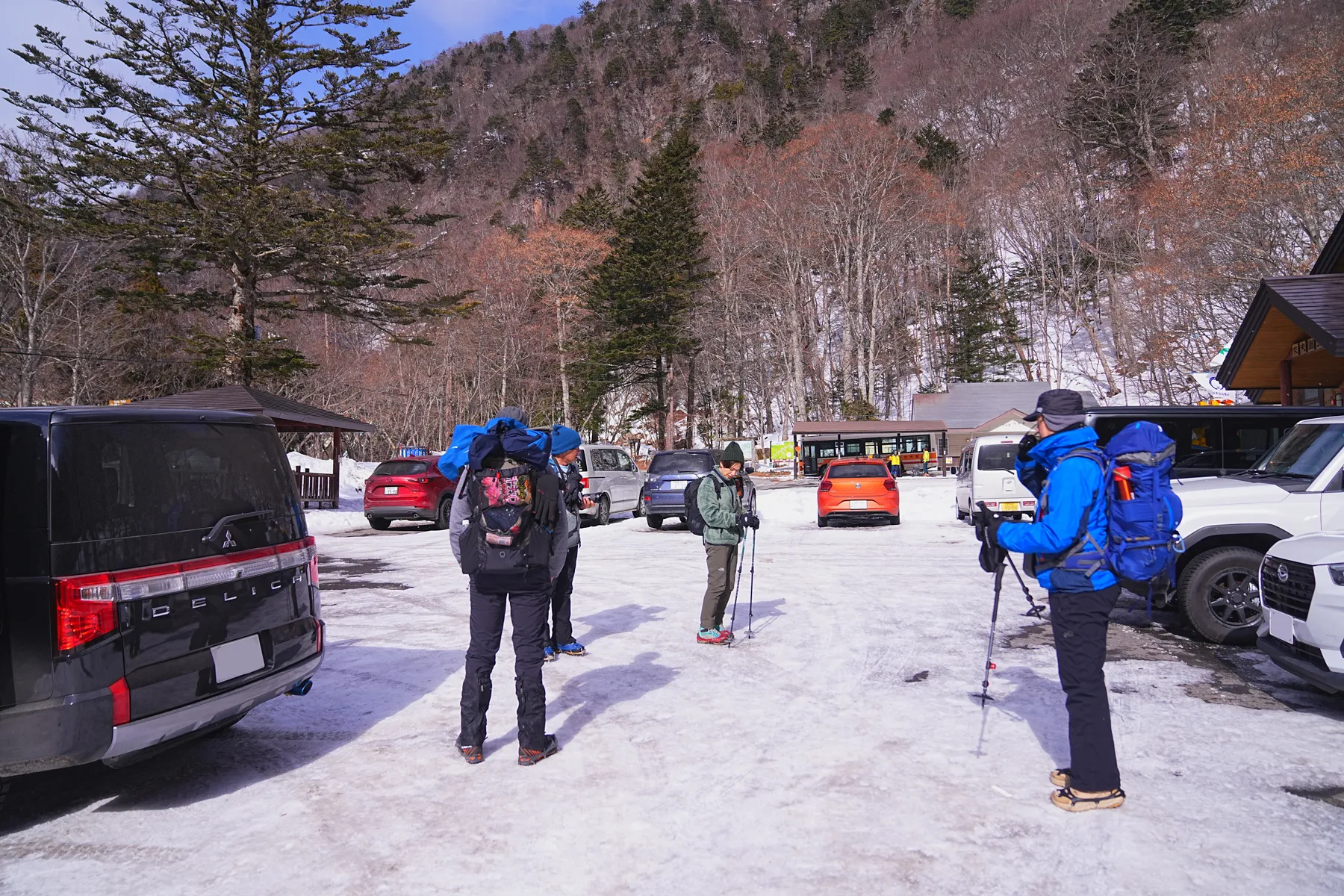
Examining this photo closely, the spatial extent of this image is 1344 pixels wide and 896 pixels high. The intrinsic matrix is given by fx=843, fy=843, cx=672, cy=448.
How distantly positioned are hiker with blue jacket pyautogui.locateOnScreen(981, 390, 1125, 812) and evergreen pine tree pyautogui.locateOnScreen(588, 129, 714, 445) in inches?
1836

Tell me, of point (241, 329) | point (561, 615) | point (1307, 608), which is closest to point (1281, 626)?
point (1307, 608)

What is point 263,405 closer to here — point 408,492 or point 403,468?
point 403,468

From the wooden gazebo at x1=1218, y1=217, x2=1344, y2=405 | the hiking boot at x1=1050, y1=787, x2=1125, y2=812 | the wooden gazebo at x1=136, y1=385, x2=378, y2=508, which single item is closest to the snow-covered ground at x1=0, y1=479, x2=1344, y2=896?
the hiking boot at x1=1050, y1=787, x2=1125, y2=812

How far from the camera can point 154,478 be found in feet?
13.0

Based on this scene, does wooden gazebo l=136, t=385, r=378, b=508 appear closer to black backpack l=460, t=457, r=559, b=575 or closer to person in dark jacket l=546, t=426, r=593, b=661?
person in dark jacket l=546, t=426, r=593, b=661

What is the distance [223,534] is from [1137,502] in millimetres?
4367

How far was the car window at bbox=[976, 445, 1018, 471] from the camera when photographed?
1672 centimetres

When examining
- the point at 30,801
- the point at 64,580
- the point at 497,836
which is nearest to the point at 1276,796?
the point at 497,836

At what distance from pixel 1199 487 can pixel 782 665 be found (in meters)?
4.01

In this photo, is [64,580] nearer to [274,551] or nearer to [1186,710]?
[274,551]

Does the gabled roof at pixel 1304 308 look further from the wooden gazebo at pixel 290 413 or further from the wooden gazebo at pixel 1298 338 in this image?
the wooden gazebo at pixel 290 413

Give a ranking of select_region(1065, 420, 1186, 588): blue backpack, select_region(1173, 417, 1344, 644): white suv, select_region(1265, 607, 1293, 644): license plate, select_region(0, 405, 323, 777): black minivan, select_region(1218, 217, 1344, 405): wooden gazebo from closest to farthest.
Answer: select_region(0, 405, 323, 777): black minivan
select_region(1065, 420, 1186, 588): blue backpack
select_region(1265, 607, 1293, 644): license plate
select_region(1173, 417, 1344, 644): white suv
select_region(1218, 217, 1344, 405): wooden gazebo

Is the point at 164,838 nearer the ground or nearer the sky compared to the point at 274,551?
nearer the ground

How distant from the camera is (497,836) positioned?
3.69m
